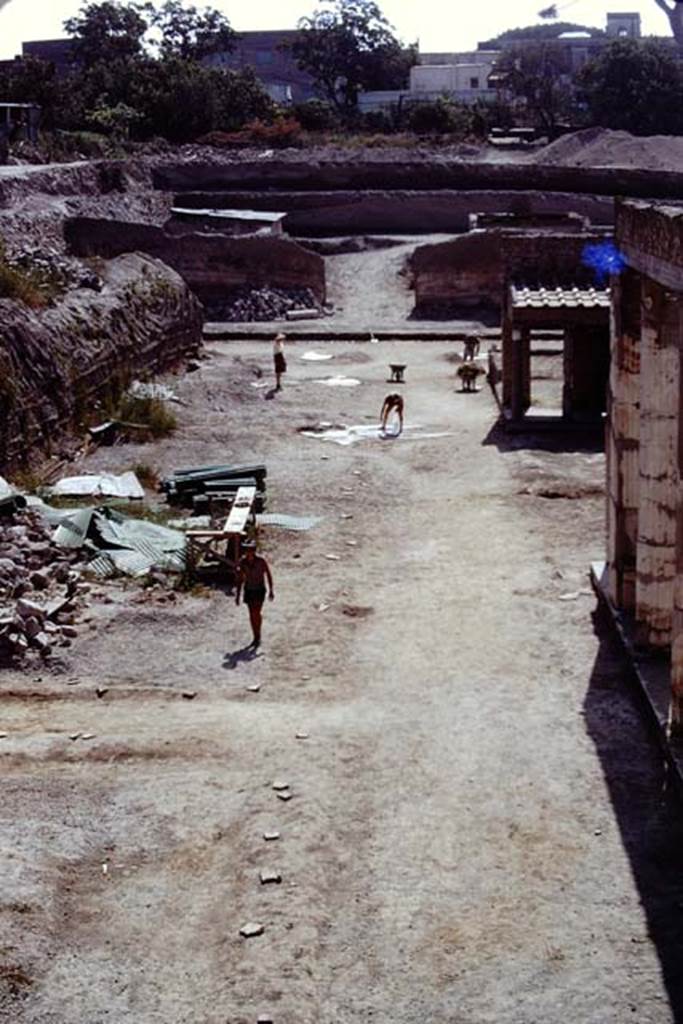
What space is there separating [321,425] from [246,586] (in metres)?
10.3

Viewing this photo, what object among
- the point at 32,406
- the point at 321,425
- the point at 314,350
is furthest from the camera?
the point at 314,350

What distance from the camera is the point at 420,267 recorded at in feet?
116

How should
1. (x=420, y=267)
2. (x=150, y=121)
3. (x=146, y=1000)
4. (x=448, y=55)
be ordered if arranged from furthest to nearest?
(x=448, y=55)
(x=150, y=121)
(x=420, y=267)
(x=146, y=1000)

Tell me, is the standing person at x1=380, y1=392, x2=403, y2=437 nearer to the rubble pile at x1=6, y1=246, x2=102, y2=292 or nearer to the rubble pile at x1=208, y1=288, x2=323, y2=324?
the rubble pile at x1=6, y1=246, x2=102, y2=292

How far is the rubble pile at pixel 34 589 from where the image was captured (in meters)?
12.5

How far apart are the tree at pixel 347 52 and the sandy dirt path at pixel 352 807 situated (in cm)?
6641

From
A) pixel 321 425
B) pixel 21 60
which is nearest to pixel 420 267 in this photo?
pixel 321 425

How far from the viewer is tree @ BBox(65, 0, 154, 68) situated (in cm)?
7412

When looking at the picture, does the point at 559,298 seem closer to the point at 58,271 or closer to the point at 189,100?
the point at 58,271

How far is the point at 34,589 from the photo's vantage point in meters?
13.9

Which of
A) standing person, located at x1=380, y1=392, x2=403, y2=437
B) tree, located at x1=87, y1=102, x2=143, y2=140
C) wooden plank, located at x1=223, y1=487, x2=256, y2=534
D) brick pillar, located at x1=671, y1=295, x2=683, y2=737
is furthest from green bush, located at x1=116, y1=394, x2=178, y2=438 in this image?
tree, located at x1=87, y1=102, x2=143, y2=140

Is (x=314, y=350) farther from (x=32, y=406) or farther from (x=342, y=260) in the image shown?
(x=32, y=406)

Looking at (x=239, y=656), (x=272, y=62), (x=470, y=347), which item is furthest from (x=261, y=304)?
(x=272, y=62)

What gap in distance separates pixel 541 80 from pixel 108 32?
73.5 feet
